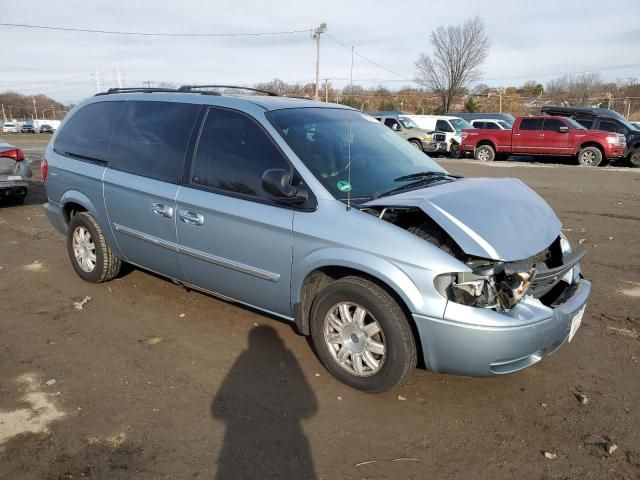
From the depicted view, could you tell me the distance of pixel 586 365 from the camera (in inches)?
141

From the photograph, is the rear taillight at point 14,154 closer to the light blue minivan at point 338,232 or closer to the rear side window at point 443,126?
the light blue minivan at point 338,232

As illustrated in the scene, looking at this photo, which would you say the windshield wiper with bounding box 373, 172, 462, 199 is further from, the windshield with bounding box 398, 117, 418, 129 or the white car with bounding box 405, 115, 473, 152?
the windshield with bounding box 398, 117, 418, 129

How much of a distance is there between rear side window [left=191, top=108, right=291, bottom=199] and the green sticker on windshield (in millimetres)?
373

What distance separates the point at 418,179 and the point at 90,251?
333cm

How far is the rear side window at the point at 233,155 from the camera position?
353cm

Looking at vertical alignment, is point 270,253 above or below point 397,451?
above

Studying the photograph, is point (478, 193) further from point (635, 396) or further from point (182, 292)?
point (182, 292)

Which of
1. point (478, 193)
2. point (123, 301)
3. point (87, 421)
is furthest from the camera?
point (123, 301)

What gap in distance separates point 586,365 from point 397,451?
5.69 feet

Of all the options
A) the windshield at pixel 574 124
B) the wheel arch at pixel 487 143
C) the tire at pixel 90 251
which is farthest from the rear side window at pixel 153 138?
the wheel arch at pixel 487 143

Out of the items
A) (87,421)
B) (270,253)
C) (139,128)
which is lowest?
Result: (87,421)

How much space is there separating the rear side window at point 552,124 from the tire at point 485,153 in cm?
205

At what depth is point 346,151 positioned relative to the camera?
3.77 m

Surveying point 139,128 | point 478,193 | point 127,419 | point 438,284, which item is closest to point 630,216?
point 478,193
